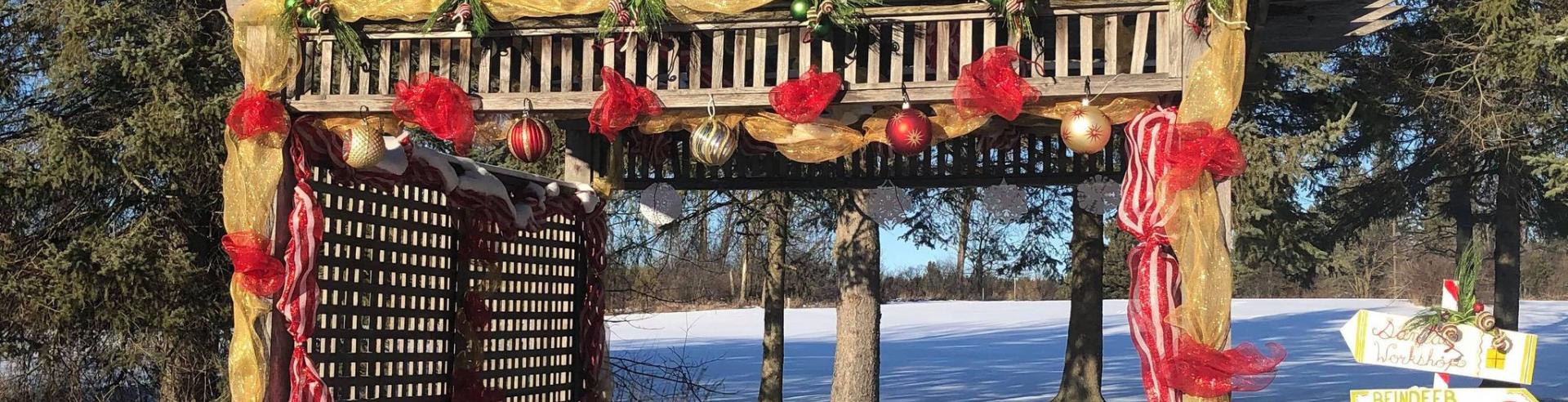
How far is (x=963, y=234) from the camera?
21516mm

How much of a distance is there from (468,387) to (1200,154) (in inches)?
142

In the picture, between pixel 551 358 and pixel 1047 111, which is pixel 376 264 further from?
pixel 1047 111

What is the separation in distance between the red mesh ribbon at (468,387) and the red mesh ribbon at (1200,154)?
136 inches

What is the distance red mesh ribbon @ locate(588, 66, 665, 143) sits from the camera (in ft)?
16.8

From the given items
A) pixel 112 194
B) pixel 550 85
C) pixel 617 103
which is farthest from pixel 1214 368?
pixel 112 194

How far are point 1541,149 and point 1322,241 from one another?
9.76ft

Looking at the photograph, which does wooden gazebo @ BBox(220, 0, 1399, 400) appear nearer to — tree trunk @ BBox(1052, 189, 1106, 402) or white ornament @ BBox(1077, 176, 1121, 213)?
white ornament @ BBox(1077, 176, 1121, 213)

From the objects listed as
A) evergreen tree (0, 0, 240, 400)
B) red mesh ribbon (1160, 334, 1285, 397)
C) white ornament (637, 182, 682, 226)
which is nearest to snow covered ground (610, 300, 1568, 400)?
white ornament (637, 182, 682, 226)

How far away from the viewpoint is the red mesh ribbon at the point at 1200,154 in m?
4.55

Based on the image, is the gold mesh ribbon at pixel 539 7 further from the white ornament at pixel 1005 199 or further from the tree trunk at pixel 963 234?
the tree trunk at pixel 963 234

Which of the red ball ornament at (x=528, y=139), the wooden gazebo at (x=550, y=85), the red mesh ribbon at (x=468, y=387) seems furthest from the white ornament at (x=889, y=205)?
the red ball ornament at (x=528, y=139)

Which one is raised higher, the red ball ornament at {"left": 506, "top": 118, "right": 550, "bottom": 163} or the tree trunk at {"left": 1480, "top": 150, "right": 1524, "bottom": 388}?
the red ball ornament at {"left": 506, "top": 118, "right": 550, "bottom": 163}

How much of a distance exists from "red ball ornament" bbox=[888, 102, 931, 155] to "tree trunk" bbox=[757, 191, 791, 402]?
7.15 metres

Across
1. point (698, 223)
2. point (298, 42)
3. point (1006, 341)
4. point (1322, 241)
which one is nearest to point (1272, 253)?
point (1322, 241)
